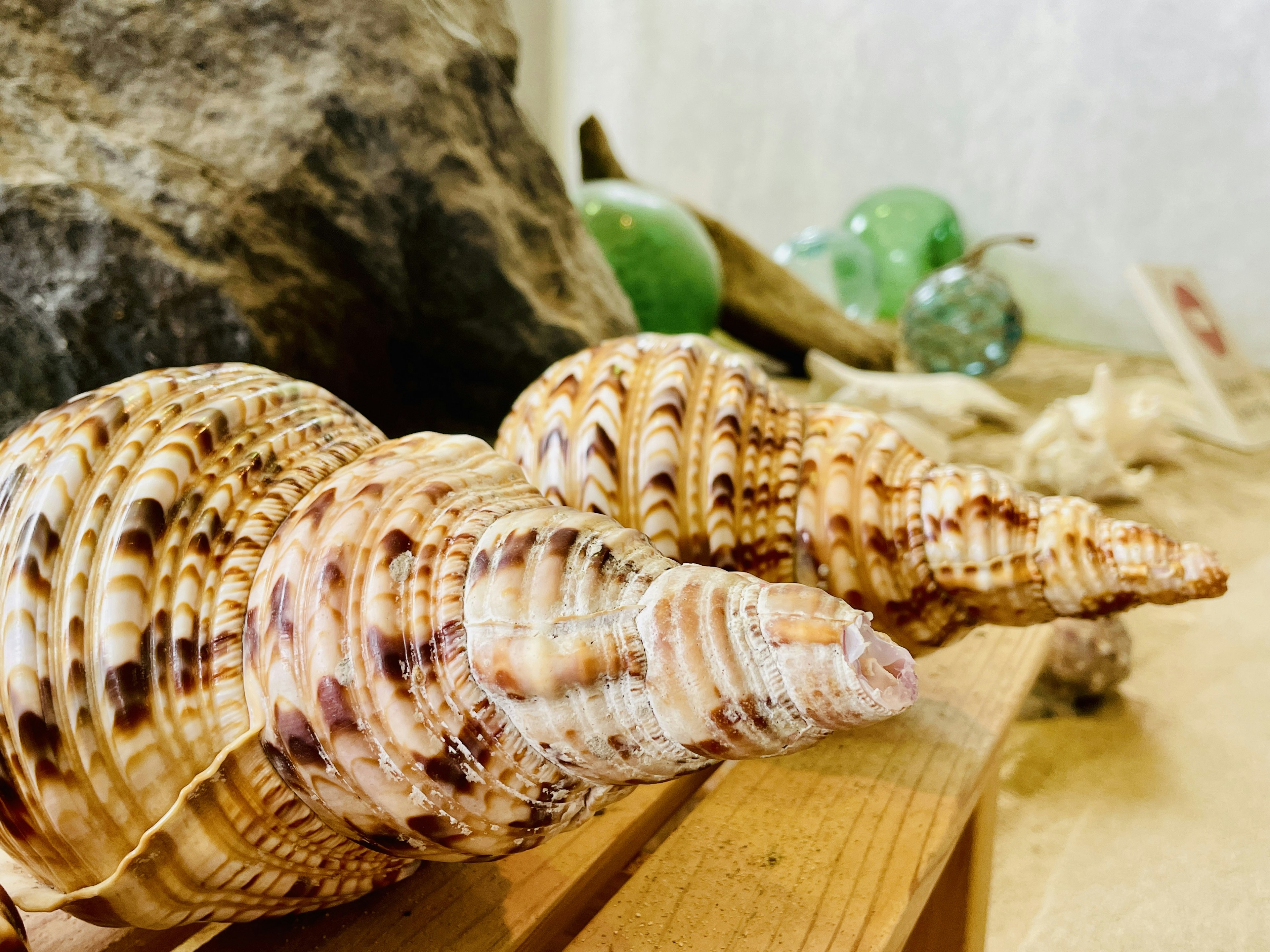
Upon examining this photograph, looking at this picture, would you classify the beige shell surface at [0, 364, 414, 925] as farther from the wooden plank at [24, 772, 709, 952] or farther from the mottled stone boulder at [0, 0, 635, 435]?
the mottled stone boulder at [0, 0, 635, 435]

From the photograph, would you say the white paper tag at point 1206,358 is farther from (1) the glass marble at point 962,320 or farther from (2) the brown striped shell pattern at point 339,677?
(2) the brown striped shell pattern at point 339,677

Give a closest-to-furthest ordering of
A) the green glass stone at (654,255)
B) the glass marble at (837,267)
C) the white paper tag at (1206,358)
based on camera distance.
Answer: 1. the green glass stone at (654,255)
2. the white paper tag at (1206,358)
3. the glass marble at (837,267)

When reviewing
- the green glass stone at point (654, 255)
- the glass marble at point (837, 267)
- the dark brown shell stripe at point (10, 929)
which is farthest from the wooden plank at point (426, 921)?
the glass marble at point (837, 267)

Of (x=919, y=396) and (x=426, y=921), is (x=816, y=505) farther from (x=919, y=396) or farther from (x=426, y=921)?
(x=919, y=396)

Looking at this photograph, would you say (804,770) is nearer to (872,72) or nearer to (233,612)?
(233,612)

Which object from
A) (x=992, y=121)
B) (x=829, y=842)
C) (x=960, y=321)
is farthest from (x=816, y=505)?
(x=992, y=121)
